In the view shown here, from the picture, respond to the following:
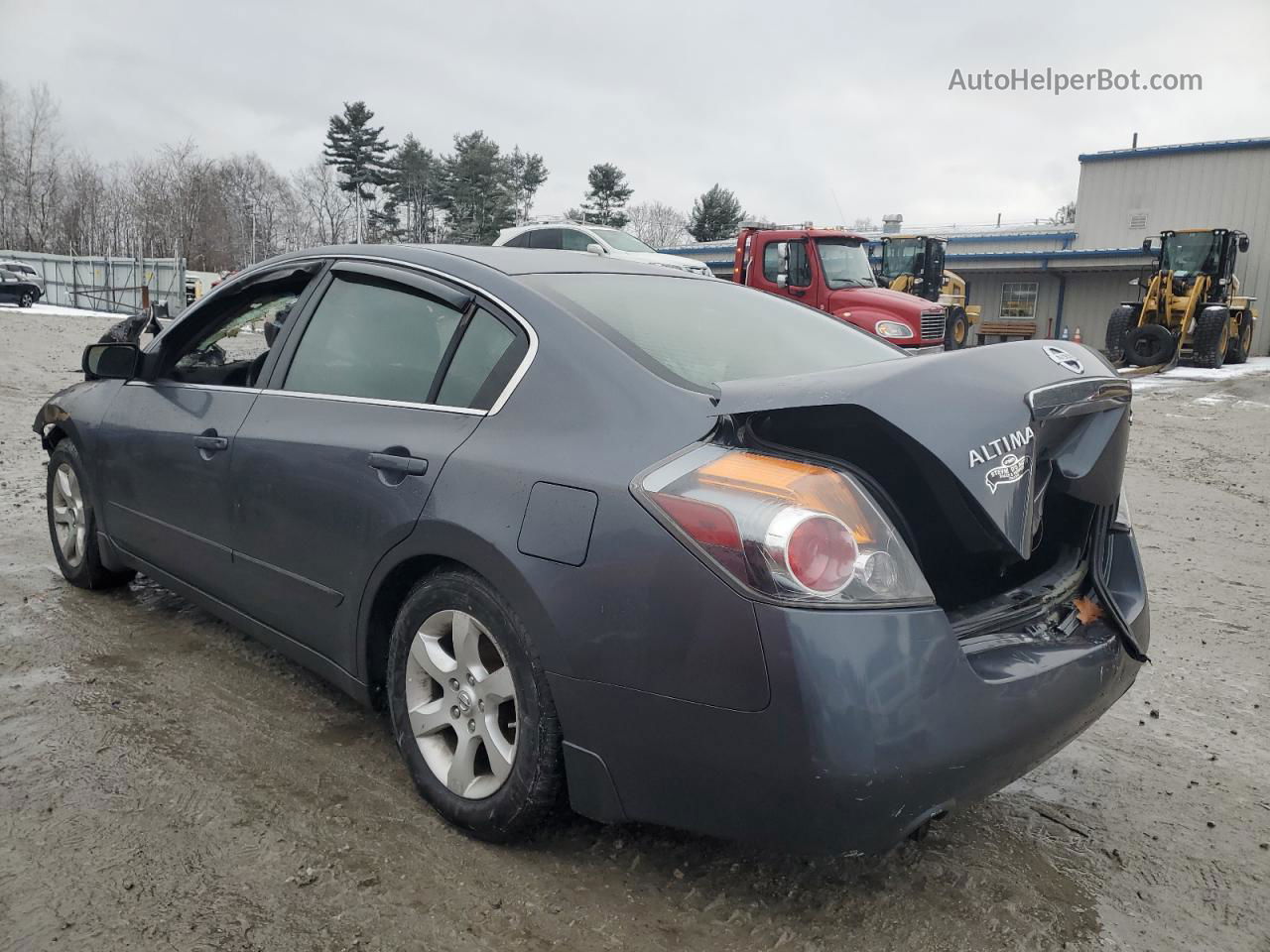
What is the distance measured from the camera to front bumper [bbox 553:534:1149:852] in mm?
1757

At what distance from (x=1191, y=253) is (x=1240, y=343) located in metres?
2.65

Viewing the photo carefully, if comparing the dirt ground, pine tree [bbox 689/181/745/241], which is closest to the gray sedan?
the dirt ground

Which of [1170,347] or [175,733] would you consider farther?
[1170,347]

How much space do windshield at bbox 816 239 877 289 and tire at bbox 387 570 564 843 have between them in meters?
13.9

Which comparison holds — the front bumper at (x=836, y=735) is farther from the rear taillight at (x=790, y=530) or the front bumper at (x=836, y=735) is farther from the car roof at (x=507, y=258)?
the car roof at (x=507, y=258)

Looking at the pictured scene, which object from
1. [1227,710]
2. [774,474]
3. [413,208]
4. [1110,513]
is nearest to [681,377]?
[774,474]

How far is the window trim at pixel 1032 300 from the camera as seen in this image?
34000mm

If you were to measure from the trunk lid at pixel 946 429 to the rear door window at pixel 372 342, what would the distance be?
3.26 ft

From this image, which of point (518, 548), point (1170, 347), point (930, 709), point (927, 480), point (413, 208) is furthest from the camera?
point (413, 208)

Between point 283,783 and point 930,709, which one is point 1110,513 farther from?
point 283,783

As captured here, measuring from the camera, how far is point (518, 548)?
2121 mm

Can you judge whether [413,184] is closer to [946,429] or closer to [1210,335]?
[1210,335]

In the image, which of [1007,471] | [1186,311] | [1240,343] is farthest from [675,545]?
[1240,343]

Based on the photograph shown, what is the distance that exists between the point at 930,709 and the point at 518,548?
932mm
